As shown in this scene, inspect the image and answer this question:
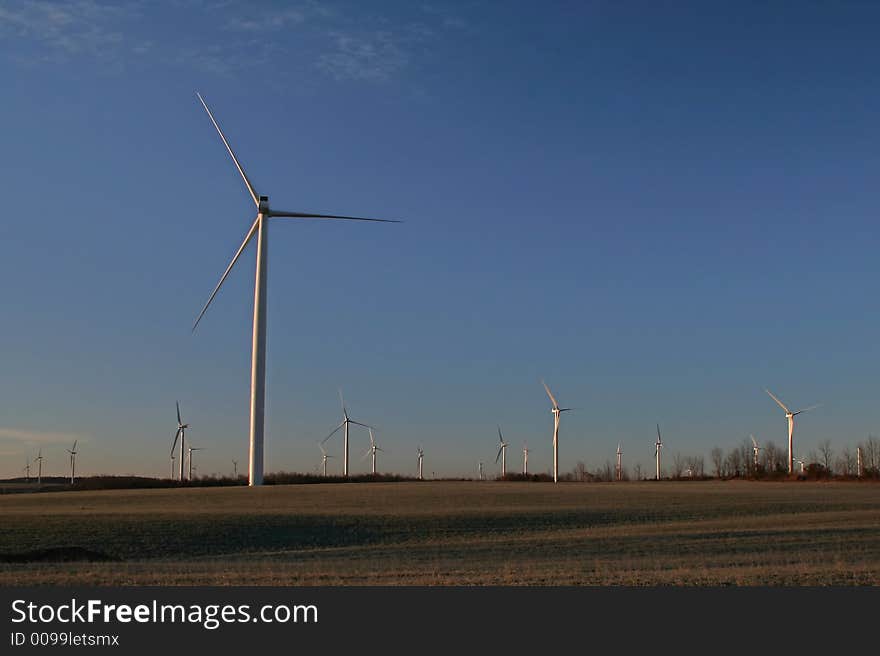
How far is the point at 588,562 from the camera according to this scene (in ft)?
103

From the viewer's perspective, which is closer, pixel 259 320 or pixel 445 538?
pixel 445 538

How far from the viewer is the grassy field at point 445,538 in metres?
25.7

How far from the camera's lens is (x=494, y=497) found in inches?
2958

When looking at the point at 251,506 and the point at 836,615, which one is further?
the point at 251,506

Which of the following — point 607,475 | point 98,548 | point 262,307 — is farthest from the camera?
point 607,475

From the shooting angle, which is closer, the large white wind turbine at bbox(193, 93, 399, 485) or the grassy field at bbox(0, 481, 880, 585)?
the grassy field at bbox(0, 481, 880, 585)

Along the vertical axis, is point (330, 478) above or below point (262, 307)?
below

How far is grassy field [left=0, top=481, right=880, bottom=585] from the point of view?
2570 centimetres

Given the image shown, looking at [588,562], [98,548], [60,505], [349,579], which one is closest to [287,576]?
[349,579]

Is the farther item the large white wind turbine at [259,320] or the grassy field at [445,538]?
the large white wind turbine at [259,320]

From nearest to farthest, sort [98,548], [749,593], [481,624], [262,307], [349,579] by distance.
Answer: [481,624] → [749,593] → [349,579] → [98,548] → [262,307]

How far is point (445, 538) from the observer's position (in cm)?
4625

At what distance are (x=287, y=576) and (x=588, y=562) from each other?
1072 centimetres

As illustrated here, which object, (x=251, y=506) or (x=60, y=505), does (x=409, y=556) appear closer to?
(x=251, y=506)
